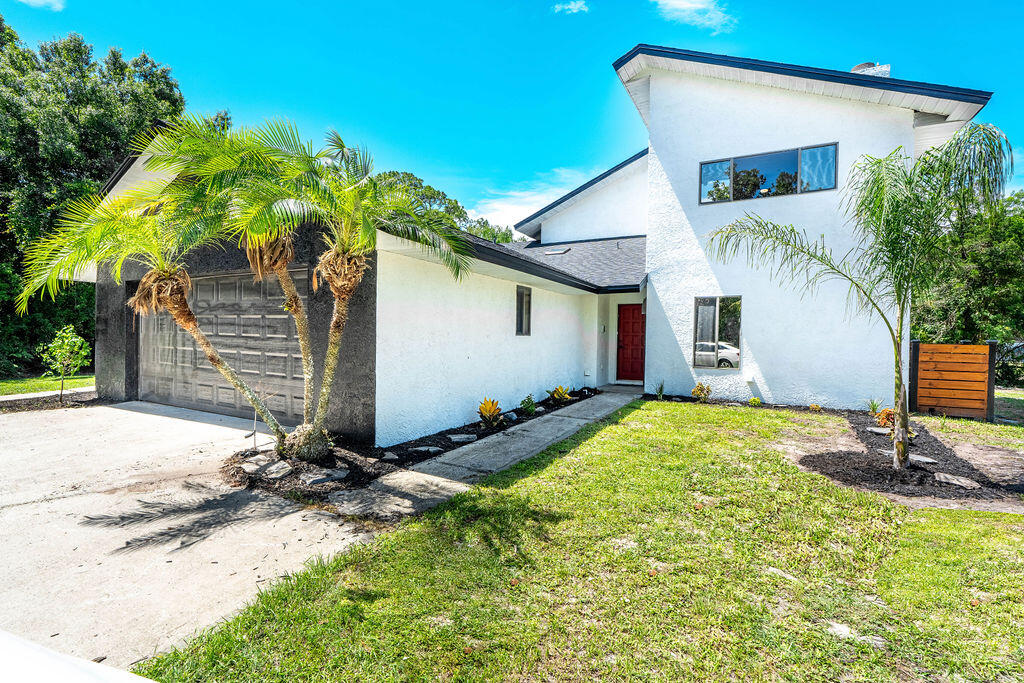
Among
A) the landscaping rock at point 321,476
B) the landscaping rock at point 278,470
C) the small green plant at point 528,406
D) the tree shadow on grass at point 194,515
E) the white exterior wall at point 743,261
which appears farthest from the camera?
the white exterior wall at point 743,261

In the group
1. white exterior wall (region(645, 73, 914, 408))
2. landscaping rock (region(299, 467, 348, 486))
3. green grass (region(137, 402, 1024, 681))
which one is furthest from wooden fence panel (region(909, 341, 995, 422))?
landscaping rock (region(299, 467, 348, 486))

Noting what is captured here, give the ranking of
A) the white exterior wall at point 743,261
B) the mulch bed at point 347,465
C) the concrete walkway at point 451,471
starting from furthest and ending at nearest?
the white exterior wall at point 743,261
the mulch bed at point 347,465
the concrete walkway at point 451,471

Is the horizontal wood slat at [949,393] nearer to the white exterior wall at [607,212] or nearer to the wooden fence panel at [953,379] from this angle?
the wooden fence panel at [953,379]

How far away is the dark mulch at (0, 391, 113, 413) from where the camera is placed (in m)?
8.23

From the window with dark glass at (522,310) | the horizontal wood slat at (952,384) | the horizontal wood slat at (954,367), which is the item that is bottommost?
the horizontal wood slat at (952,384)

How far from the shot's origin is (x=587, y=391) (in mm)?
11531

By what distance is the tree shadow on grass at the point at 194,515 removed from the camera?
3420 millimetres

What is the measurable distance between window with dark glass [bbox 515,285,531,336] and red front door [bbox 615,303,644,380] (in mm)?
4421

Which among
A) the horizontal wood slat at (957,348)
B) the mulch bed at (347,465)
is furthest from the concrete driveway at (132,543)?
the horizontal wood slat at (957,348)

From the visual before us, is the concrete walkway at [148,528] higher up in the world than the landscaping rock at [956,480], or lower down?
lower down

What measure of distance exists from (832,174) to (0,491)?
13.9m

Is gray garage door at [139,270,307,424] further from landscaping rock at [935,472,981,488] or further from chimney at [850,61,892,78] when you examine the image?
chimney at [850,61,892,78]

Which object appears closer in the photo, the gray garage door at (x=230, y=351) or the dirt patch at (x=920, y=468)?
the dirt patch at (x=920, y=468)

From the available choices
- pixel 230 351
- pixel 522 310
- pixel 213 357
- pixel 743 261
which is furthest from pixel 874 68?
pixel 230 351
